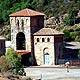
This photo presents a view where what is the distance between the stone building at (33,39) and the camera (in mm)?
89500

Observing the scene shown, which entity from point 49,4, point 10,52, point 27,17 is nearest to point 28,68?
point 10,52

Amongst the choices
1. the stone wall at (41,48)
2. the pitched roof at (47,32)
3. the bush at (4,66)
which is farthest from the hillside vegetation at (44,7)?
the bush at (4,66)

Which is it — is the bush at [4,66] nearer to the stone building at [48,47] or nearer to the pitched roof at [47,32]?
the stone building at [48,47]

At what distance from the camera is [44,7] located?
129m

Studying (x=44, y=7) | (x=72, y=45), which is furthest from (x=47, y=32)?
(x=44, y=7)

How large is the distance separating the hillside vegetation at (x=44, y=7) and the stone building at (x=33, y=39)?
22.6 metres

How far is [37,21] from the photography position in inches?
3681

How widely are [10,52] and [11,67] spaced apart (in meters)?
15.4

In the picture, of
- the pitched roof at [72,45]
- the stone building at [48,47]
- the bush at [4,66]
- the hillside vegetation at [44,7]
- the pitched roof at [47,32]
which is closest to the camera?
the bush at [4,66]

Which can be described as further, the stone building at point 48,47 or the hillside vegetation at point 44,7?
the hillside vegetation at point 44,7

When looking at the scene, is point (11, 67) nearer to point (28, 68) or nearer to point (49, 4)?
point (28, 68)

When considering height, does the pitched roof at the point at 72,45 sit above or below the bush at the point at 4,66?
below

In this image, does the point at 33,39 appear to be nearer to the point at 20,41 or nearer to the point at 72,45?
the point at 20,41

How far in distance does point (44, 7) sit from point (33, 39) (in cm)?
3796
